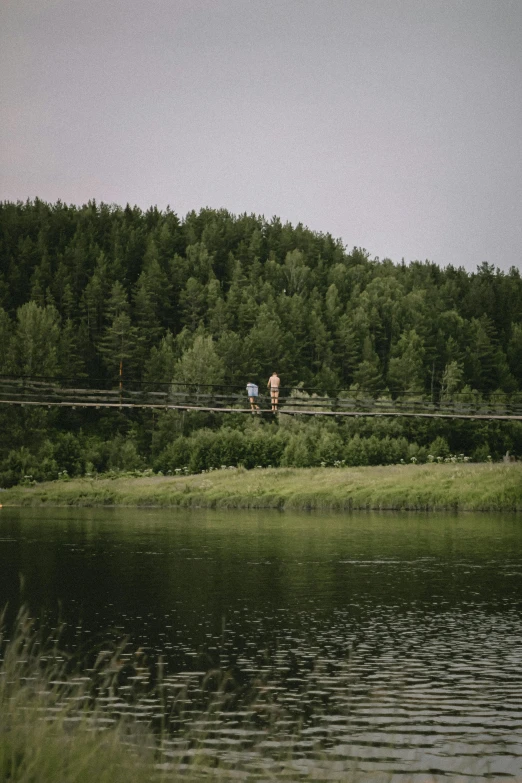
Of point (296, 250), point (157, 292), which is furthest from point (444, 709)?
point (296, 250)

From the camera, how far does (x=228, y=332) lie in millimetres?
112375

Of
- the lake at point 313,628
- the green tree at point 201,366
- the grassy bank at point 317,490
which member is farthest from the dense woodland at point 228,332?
the lake at point 313,628

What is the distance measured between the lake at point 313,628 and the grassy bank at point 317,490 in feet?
37.8

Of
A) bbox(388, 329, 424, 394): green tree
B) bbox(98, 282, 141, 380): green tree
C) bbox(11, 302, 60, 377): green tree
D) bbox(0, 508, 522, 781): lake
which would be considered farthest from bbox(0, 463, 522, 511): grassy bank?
bbox(388, 329, 424, 394): green tree

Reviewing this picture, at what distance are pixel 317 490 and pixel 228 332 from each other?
4731cm

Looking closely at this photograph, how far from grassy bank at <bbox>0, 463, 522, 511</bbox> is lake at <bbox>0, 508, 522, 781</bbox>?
11525mm

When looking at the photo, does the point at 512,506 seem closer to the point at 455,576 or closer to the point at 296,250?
the point at 455,576

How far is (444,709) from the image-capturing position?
52.8ft

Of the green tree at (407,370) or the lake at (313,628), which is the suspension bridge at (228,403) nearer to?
the lake at (313,628)

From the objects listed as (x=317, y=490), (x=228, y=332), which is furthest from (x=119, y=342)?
(x=317, y=490)

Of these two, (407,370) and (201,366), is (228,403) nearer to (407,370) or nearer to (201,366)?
(201,366)

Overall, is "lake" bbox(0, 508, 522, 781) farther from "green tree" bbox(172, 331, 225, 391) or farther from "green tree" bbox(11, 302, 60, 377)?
"green tree" bbox(172, 331, 225, 391)

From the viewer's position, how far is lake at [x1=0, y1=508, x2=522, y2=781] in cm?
1387

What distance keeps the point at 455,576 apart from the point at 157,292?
96736mm
